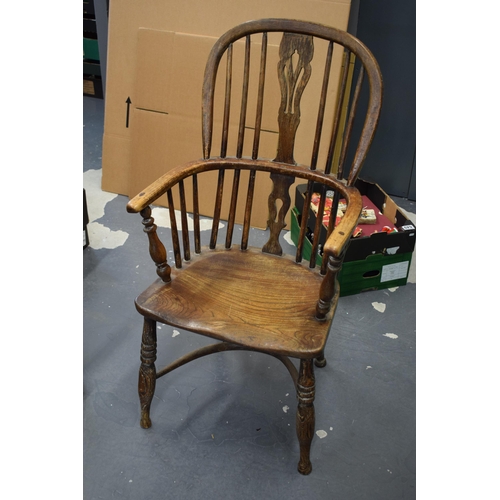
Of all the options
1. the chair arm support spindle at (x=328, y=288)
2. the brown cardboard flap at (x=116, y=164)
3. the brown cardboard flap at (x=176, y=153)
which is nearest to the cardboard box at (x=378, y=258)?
the brown cardboard flap at (x=176, y=153)

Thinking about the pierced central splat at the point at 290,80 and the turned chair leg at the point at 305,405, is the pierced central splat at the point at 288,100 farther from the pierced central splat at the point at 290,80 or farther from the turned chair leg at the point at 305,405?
the turned chair leg at the point at 305,405

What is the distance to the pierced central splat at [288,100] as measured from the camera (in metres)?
1.39

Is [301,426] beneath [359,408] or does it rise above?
above

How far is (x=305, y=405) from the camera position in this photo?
1307 mm

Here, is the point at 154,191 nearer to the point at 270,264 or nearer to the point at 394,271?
the point at 270,264

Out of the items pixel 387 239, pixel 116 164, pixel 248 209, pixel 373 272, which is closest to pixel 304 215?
pixel 248 209

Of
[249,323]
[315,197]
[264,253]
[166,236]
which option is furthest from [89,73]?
[249,323]

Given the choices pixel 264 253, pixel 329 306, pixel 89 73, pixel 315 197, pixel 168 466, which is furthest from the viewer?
pixel 89 73

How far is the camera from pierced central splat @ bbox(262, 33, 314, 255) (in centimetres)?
139

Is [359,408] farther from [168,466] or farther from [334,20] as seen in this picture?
[334,20]

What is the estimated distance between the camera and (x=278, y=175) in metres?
1.49

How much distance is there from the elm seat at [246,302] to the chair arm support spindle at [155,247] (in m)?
0.04

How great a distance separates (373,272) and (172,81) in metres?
1.35

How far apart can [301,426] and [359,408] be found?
0.37 meters
